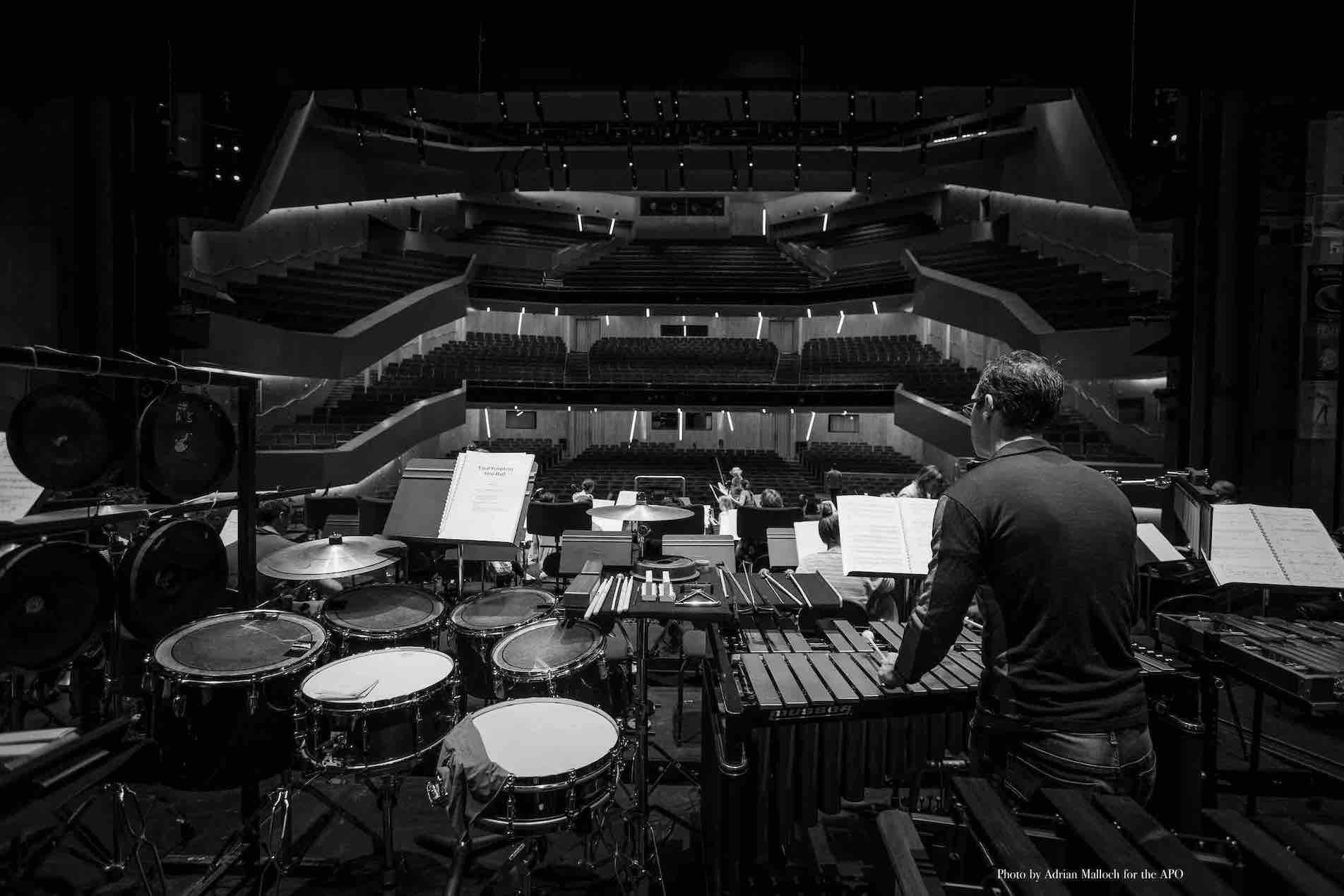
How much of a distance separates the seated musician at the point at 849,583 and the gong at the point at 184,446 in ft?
9.78

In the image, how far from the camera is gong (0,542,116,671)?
1856mm

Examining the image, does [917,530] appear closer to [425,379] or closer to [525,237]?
[425,379]

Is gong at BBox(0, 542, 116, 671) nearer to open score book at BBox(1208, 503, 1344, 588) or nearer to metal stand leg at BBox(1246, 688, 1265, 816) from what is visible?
open score book at BBox(1208, 503, 1344, 588)

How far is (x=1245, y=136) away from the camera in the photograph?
4863 millimetres

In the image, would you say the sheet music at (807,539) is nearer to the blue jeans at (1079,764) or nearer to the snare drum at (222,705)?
the blue jeans at (1079,764)

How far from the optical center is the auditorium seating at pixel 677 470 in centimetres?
1534

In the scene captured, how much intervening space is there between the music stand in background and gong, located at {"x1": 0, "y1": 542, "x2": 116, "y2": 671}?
4.41m

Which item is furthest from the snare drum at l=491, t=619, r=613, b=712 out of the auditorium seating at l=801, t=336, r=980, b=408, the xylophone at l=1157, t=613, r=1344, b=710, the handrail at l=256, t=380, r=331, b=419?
the auditorium seating at l=801, t=336, r=980, b=408

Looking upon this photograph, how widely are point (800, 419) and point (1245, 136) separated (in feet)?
54.6

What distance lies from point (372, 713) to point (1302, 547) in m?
4.07

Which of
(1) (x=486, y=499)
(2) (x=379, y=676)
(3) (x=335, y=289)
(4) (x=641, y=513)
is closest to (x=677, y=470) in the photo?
(3) (x=335, y=289)

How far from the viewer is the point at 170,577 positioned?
2.37 metres

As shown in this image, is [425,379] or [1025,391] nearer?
[1025,391]

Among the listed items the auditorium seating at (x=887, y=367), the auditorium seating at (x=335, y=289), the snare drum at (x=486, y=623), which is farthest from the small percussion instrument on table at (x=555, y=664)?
the auditorium seating at (x=887, y=367)
